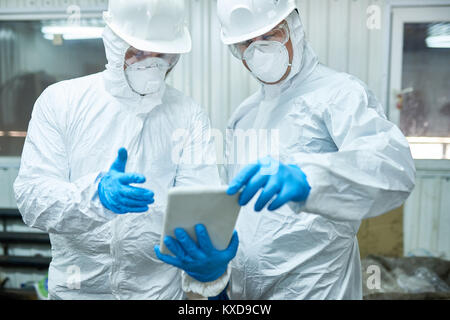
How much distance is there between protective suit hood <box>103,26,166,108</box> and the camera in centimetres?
106

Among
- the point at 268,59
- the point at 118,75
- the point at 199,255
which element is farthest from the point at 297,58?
the point at 199,255

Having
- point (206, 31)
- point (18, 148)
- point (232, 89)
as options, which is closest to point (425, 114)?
point (232, 89)

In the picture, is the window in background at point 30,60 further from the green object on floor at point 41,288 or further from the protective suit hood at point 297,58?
the protective suit hood at point 297,58

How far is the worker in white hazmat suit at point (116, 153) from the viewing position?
1.00m

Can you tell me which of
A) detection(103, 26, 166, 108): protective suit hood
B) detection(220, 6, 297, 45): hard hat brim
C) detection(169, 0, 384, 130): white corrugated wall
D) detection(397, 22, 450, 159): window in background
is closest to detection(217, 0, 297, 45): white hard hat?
detection(220, 6, 297, 45): hard hat brim

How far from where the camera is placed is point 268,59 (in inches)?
41.9

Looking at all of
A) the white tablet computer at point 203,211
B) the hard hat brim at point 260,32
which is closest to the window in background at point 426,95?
the hard hat brim at point 260,32

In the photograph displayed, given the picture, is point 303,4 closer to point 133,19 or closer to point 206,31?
point 206,31

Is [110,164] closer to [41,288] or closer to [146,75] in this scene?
[146,75]

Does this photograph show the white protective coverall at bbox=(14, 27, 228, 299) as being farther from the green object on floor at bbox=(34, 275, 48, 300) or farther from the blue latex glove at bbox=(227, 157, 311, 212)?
the green object on floor at bbox=(34, 275, 48, 300)

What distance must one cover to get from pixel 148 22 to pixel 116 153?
37 centimetres

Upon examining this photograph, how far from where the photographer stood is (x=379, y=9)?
200 centimetres

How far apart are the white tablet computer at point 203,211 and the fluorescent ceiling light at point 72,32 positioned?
160 centimetres

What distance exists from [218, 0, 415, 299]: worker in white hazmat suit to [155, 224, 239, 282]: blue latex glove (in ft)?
0.47
